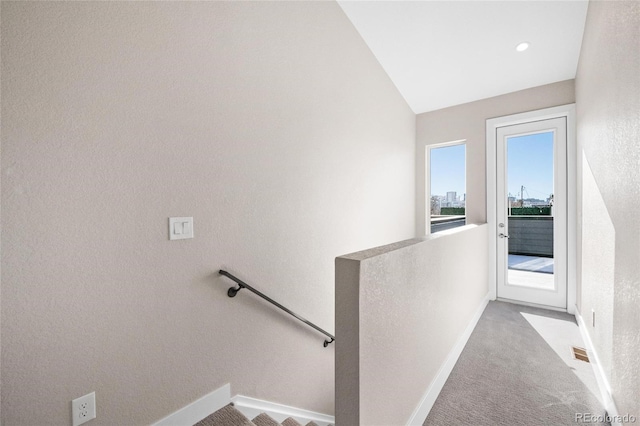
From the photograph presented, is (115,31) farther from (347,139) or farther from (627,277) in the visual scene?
(627,277)

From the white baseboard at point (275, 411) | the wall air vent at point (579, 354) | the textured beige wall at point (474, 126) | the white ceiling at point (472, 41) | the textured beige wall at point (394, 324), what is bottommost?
the white baseboard at point (275, 411)

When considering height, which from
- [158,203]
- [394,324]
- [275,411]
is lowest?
[275,411]

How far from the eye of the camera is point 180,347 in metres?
1.48

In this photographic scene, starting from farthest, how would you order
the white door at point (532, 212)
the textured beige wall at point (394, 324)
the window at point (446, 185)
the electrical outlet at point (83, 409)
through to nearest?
the window at point (446, 185) → the white door at point (532, 212) → the electrical outlet at point (83, 409) → the textured beige wall at point (394, 324)

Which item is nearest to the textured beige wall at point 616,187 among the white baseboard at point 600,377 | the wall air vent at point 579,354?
the white baseboard at point 600,377

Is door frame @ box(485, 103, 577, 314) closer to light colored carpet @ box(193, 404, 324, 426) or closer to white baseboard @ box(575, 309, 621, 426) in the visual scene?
white baseboard @ box(575, 309, 621, 426)

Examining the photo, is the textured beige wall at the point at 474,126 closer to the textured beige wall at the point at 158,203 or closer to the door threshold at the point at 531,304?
the door threshold at the point at 531,304

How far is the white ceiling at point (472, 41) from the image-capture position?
8.35ft

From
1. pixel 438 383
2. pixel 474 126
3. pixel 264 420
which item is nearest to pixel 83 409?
pixel 264 420

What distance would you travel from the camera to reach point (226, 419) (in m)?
1.54

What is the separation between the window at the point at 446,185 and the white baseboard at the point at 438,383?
1894 millimetres

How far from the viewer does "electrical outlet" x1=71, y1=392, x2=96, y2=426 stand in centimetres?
115

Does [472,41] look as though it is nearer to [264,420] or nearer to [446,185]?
[446,185]

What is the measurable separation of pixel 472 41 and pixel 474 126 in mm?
1239
